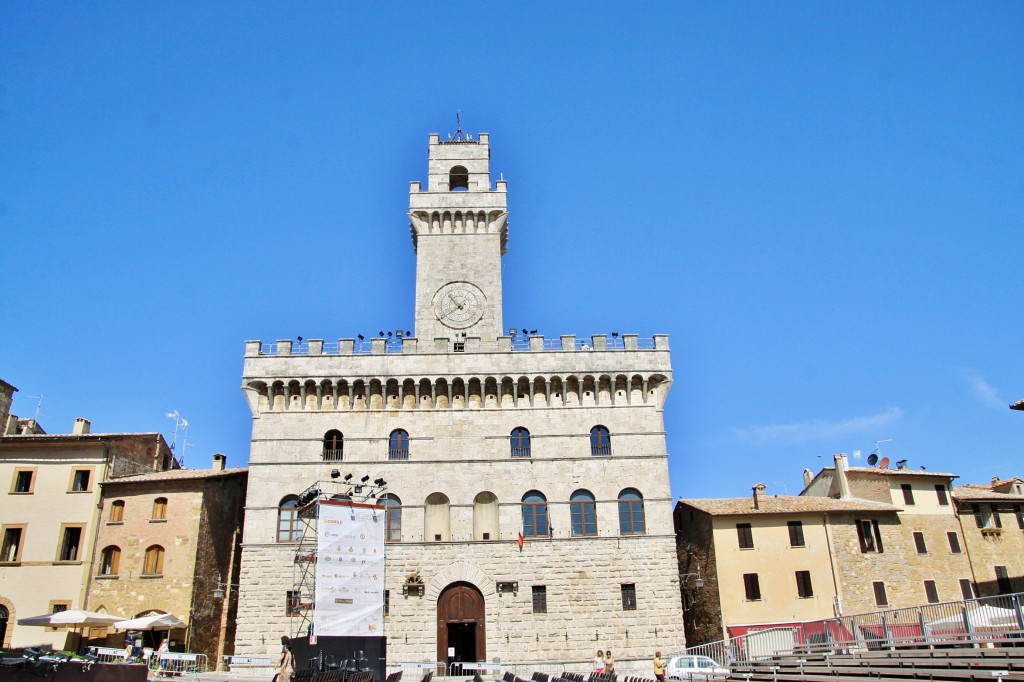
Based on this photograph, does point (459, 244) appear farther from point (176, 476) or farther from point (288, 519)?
point (176, 476)

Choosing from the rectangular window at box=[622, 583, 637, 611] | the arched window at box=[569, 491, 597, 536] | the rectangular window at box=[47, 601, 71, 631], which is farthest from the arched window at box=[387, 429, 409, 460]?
the rectangular window at box=[47, 601, 71, 631]

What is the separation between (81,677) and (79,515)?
19.2 m

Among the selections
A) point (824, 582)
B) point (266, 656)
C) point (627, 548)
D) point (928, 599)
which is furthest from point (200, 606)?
point (928, 599)

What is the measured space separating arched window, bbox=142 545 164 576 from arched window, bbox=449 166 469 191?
21.5 metres

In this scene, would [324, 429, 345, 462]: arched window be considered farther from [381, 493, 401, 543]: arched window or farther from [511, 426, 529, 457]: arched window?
[511, 426, 529, 457]: arched window

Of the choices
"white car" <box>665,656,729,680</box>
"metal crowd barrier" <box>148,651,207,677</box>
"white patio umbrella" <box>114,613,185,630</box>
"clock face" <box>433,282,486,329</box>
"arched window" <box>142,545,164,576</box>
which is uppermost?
"clock face" <box>433,282,486,329</box>

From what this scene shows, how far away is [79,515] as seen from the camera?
117 ft

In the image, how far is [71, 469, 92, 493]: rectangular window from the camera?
119 feet

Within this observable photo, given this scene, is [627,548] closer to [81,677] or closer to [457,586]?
[457,586]

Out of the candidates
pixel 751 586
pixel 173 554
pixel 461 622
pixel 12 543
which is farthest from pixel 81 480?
pixel 751 586

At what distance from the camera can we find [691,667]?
28.8 metres

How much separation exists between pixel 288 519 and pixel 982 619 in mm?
24850

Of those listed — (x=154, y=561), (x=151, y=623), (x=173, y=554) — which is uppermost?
(x=173, y=554)

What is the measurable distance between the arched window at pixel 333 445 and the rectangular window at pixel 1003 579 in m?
30.0
